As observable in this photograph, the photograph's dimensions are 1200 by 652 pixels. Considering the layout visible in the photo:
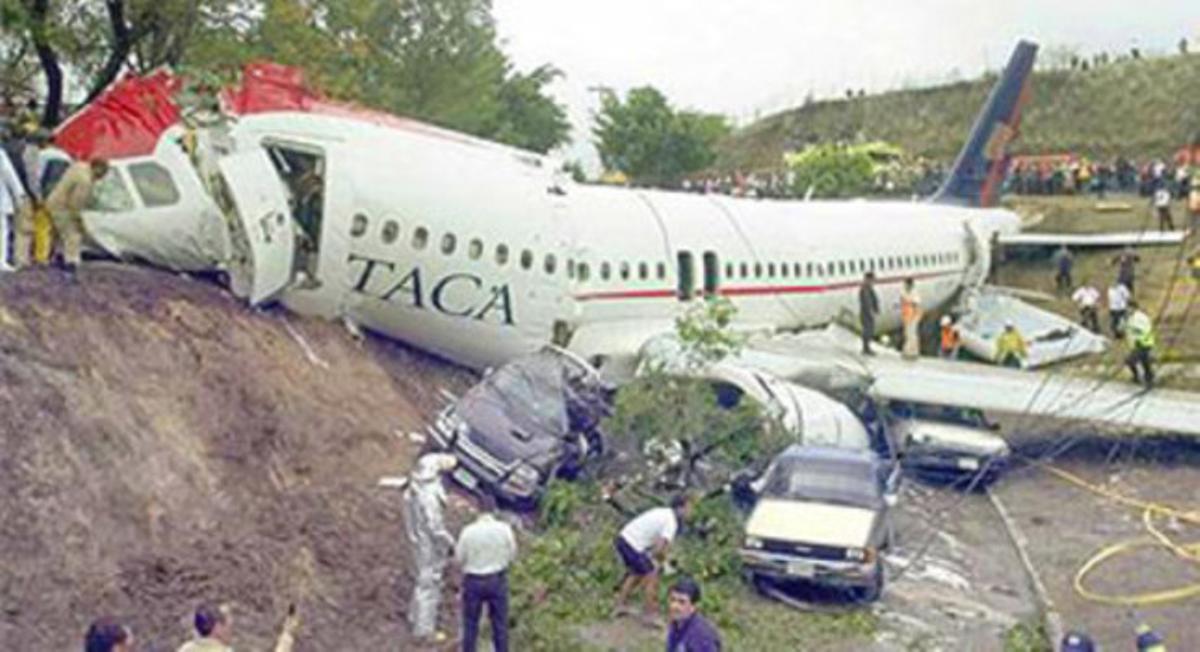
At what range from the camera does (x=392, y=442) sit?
1742cm

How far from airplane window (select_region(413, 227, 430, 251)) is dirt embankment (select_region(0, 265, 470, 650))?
2.37 m

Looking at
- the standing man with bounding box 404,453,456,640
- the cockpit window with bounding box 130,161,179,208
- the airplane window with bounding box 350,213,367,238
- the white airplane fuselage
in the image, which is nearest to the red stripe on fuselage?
the white airplane fuselage

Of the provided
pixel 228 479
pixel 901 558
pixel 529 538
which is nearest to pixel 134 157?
pixel 228 479

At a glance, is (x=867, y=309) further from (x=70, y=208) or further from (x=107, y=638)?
(x=107, y=638)

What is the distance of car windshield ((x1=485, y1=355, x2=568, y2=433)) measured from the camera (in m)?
17.7

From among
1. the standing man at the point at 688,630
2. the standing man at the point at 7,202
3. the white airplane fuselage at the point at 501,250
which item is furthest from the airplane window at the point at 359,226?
the standing man at the point at 688,630

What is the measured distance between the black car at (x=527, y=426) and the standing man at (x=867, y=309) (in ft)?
27.0

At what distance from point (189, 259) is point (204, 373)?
2.97 m

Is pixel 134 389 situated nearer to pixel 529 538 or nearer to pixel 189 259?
pixel 189 259

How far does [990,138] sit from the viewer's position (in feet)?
119

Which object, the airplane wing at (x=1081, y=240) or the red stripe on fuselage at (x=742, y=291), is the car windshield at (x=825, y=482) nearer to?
the red stripe on fuselage at (x=742, y=291)

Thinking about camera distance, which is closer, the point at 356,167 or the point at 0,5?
the point at 356,167

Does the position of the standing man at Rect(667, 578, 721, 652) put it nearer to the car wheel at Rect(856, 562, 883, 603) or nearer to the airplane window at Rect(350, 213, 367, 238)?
the car wheel at Rect(856, 562, 883, 603)

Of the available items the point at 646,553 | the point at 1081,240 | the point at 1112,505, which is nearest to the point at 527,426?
the point at 646,553
